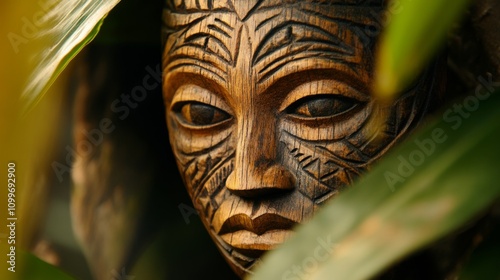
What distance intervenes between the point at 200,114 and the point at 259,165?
0.36 feet

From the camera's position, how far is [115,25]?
108 centimetres

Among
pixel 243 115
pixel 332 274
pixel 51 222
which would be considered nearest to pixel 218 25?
pixel 243 115

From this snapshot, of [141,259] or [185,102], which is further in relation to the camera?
[141,259]

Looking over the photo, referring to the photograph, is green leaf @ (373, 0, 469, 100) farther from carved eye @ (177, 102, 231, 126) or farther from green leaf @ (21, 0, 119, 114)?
carved eye @ (177, 102, 231, 126)

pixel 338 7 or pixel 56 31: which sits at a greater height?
pixel 56 31

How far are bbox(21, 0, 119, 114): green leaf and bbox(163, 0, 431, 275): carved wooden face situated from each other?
0.64 feet

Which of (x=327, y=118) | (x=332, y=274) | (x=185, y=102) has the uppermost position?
(x=185, y=102)

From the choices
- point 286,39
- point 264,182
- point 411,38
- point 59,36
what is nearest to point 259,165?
point 264,182

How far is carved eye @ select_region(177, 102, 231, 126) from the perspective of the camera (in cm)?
84

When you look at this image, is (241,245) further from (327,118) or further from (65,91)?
(65,91)

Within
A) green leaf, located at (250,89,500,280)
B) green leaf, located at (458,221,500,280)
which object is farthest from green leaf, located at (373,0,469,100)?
green leaf, located at (458,221,500,280)

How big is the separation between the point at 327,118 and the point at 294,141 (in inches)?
1.7

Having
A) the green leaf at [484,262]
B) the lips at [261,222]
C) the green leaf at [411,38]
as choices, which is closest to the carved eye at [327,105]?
the lips at [261,222]

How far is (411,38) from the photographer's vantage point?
39cm
